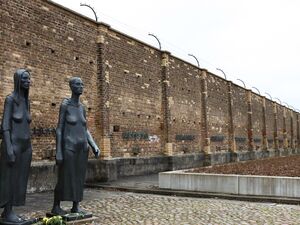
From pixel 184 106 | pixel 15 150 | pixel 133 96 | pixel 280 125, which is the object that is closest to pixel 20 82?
pixel 15 150

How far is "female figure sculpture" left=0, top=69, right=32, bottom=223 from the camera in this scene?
5785mm

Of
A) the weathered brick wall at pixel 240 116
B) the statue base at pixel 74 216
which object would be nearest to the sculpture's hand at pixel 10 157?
the statue base at pixel 74 216

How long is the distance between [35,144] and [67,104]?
17.5ft

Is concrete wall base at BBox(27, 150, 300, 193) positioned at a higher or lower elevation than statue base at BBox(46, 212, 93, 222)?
higher

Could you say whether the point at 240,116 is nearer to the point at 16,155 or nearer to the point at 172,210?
the point at 172,210

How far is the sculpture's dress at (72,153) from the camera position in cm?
648

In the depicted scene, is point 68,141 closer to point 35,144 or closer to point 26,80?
point 26,80

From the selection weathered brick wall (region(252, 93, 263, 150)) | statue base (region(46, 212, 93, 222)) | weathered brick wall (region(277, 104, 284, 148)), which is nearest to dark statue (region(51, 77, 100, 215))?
statue base (region(46, 212, 93, 222))

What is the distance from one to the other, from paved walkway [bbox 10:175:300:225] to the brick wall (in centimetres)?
309

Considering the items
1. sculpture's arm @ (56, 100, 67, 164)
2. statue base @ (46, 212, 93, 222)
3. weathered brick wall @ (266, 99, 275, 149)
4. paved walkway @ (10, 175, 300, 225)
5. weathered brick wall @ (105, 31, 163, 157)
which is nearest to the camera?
statue base @ (46, 212, 93, 222)

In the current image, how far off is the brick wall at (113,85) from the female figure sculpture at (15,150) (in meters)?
4.89

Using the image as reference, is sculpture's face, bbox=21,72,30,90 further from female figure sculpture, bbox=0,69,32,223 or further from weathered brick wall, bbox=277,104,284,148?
weathered brick wall, bbox=277,104,284,148

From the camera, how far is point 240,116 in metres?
29.6

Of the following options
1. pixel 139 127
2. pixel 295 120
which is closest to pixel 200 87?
pixel 139 127
